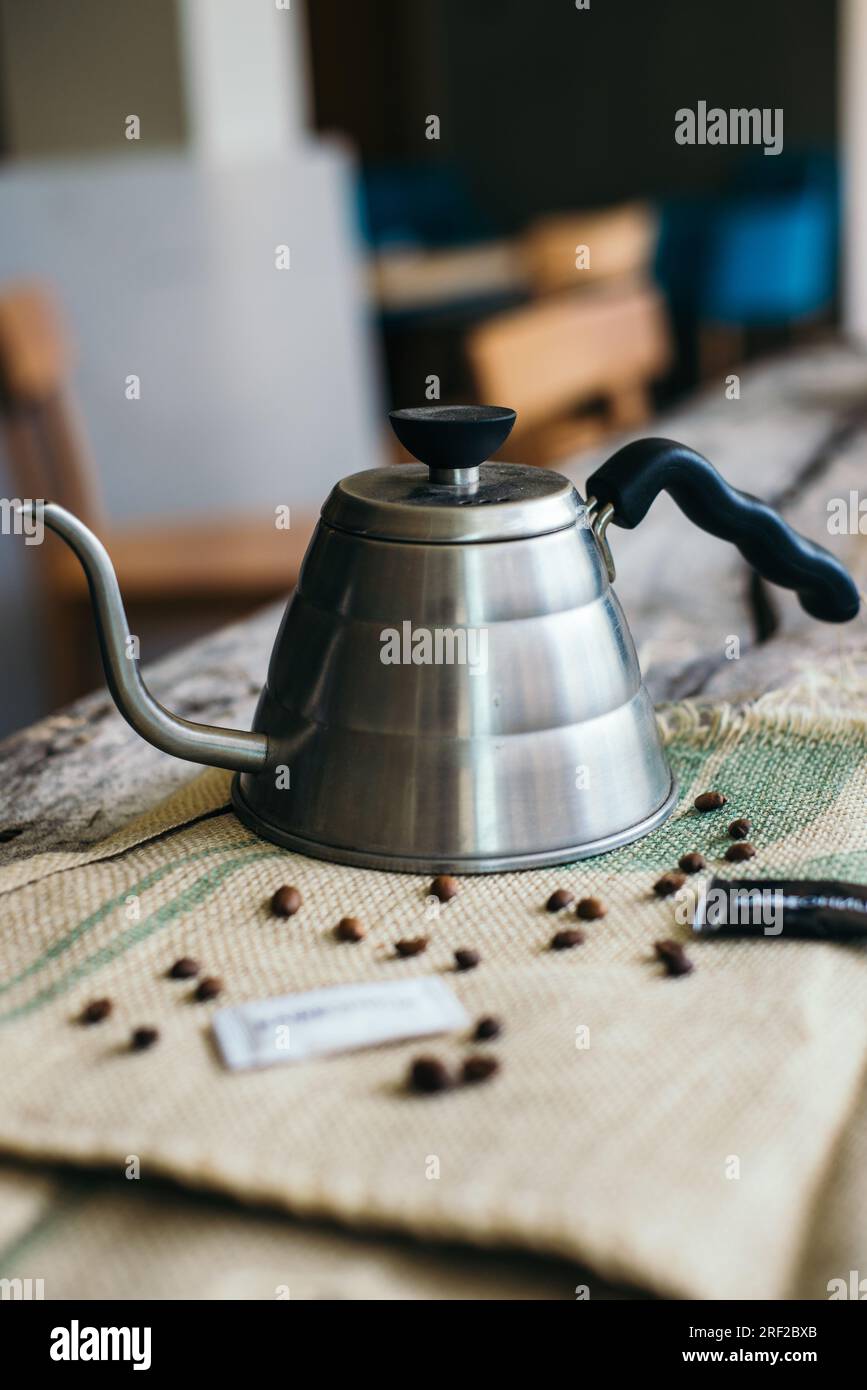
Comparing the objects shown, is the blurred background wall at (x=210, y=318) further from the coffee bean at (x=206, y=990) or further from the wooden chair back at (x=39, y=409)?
the coffee bean at (x=206, y=990)

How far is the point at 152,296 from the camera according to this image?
2854 millimetres

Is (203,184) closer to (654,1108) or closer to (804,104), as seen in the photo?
(654,1108)

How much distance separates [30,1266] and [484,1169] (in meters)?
0.15

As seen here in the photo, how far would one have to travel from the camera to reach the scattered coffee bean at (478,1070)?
19.7 inches

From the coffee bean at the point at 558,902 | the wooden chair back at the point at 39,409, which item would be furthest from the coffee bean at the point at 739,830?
the wooden chair back at the point at 39,409

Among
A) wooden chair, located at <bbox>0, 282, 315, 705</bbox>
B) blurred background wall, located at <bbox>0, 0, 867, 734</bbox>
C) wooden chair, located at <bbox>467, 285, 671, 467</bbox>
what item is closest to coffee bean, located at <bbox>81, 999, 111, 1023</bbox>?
blurred background wall, located at <bbox>0, 0, 867, 734</bbox>

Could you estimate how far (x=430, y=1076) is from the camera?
0.49 meters

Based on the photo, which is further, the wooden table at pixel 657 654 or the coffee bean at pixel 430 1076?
the wooden table at pixel 657 654

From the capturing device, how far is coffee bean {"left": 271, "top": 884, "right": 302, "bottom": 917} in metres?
0.62

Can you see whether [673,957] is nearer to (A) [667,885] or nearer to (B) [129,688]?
(A) [667,885]

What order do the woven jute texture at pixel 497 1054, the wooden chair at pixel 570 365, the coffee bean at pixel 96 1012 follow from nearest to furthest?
the woven jute texture at pixel 497 1054
the coffee bean at pixel 96 1012
the wooden chair at pixel 570 365

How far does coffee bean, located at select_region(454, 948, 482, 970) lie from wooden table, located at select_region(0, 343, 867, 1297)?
5.8 inches

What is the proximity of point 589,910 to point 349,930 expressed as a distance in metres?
0.10
